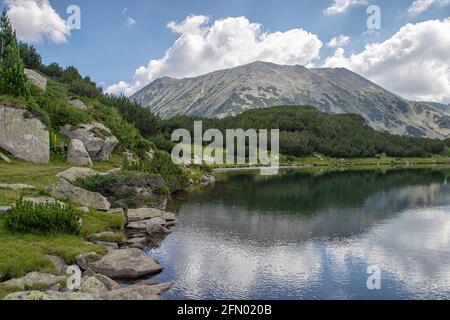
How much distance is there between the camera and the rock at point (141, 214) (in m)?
55.6

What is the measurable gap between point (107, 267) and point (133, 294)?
8.83m

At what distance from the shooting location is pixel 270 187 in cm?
10775

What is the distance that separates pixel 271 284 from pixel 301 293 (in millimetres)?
2952

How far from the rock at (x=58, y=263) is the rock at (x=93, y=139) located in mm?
52204

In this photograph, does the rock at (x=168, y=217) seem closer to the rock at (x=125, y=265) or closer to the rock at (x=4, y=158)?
the rock at (x=125, y=265)

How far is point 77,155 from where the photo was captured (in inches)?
3076

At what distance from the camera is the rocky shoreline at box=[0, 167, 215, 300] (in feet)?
90.8

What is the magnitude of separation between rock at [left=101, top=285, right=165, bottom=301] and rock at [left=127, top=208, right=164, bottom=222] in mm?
26203

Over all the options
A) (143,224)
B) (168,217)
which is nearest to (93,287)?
(143,224)

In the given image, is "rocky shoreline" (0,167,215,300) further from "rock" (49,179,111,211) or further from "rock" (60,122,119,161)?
"rock" (60,122,119,161)

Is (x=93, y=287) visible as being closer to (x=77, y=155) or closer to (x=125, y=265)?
(x=125, y=265)

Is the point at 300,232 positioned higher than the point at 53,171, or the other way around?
the point at 53,171
